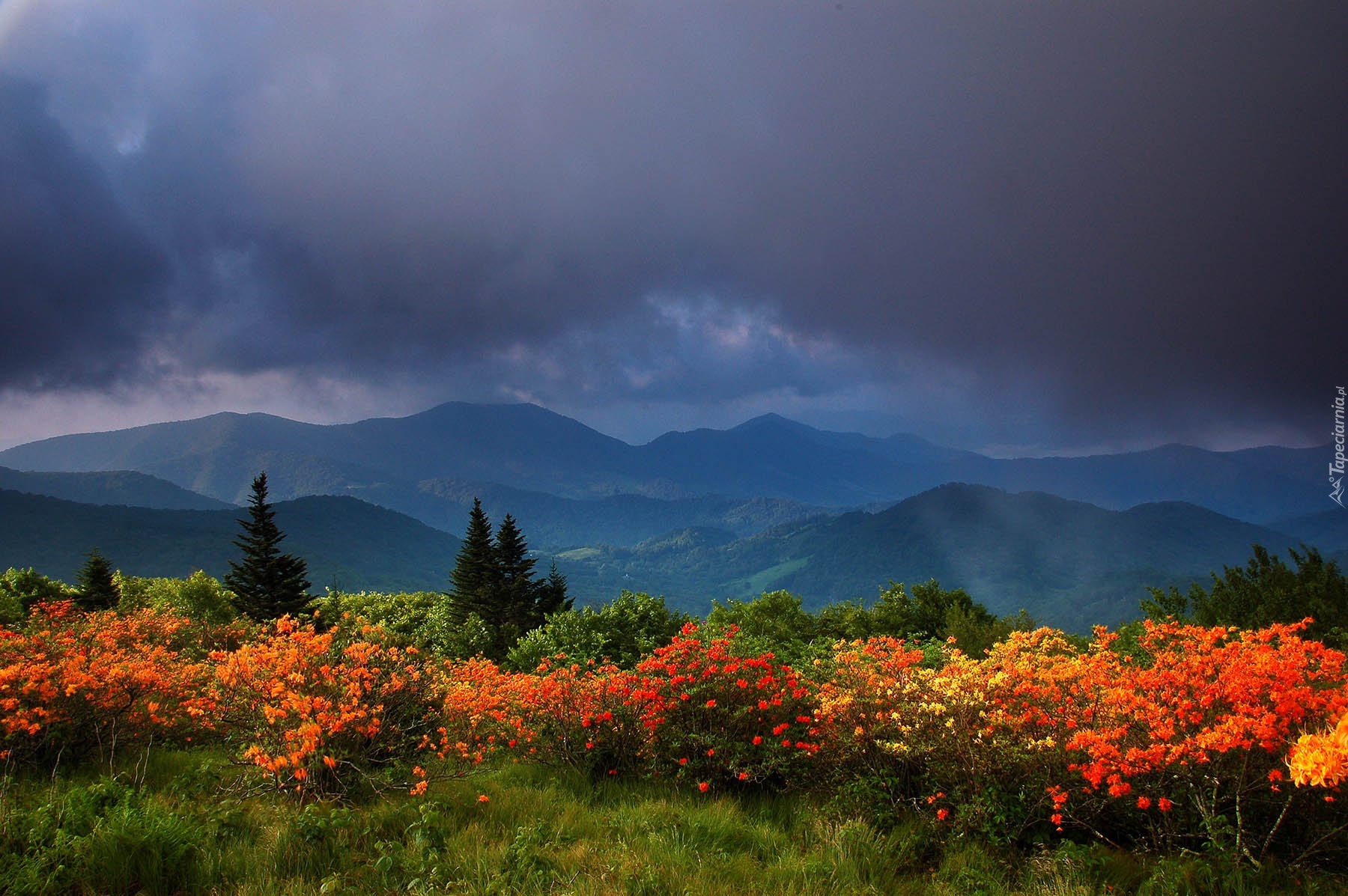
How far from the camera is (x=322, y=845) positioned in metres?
5.08

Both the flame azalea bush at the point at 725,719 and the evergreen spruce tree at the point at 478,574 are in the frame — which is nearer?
the flame azalea bush at the point at 725,719

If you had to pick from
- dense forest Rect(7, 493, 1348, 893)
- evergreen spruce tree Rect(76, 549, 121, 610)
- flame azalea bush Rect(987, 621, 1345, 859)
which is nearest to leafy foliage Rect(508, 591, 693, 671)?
dense forest Rect(7, 493, 1348, 893)

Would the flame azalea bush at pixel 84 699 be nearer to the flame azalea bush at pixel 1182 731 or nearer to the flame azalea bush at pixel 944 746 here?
the flame azalea bush at pixel 944 746

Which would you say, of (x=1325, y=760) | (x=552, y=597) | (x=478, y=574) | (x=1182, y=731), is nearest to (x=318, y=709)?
(x=1325, y=760)

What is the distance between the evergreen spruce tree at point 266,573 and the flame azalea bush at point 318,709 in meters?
43.5

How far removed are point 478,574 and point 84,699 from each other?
145 feet

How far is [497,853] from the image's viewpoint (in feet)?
16.4

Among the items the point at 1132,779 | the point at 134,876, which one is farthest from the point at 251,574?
the point at 1132,779

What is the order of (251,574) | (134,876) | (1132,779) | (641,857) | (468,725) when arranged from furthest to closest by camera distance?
(251,574)
(468,725)
(1132,779)
(641,857)
(134,876)

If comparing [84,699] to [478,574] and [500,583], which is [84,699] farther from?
[478,574]

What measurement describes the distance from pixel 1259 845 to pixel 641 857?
198 inches

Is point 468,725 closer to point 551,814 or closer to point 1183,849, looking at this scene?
point 551,814

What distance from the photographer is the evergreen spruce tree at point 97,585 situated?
31448mm

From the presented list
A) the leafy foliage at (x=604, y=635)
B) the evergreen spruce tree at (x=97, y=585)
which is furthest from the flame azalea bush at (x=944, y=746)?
the evergreen spruce tree at (x=97, y=585)
